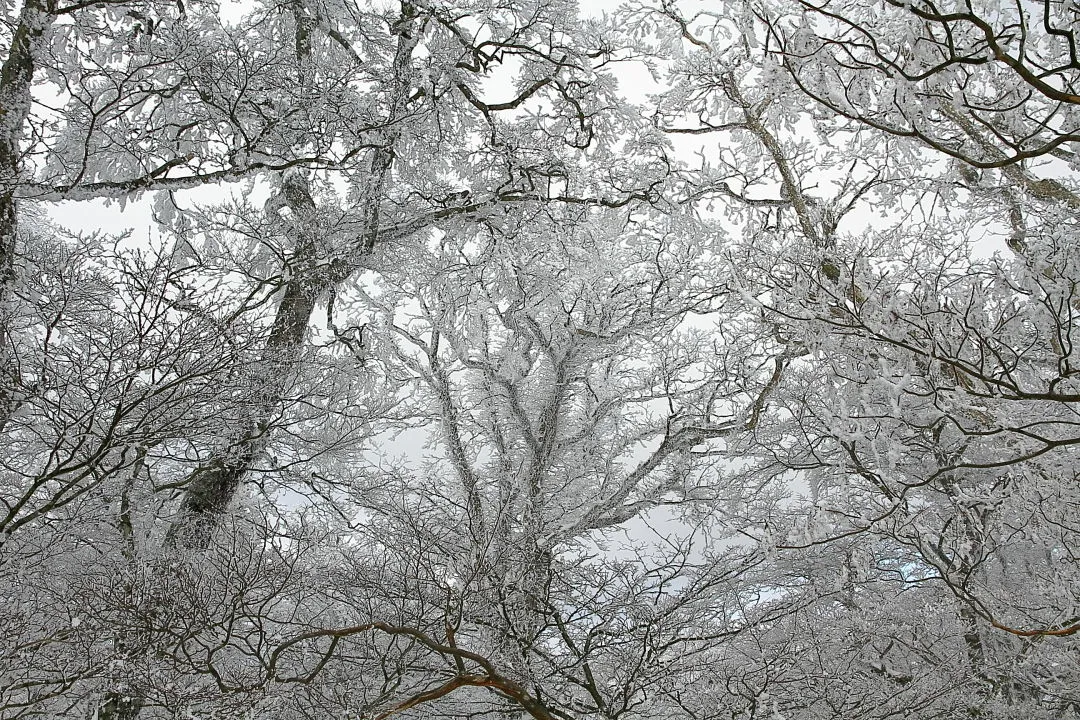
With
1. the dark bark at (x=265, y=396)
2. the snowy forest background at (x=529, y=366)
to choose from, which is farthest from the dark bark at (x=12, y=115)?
the dark bark at (x=265, y=396)

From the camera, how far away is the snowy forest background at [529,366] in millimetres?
3227

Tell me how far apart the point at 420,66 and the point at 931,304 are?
182 inches

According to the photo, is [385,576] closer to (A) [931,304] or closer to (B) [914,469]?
(A) [931,304]

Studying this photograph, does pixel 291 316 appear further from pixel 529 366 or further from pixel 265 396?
pixel 529 366

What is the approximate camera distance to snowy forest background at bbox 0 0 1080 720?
127 inches

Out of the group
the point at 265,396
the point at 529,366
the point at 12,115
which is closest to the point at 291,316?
the point at 265,396

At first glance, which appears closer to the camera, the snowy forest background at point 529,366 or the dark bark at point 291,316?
the snowy forest background at point 529,366

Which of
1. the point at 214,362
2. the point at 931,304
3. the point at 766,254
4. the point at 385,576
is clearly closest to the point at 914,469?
the point at 766,254

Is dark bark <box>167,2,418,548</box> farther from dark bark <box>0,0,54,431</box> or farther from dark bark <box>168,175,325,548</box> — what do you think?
dark bark <box>0,0,54,431</box>

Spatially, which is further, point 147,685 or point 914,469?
point 914,469

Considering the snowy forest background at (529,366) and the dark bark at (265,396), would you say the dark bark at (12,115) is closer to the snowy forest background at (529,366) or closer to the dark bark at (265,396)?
the snowy forest background at (529,366)

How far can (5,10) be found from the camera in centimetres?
492

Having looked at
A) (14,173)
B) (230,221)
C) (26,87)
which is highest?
(230,221)

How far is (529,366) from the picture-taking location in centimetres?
1059
